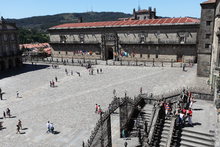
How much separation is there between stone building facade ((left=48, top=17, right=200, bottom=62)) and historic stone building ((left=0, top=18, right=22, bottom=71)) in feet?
44.6

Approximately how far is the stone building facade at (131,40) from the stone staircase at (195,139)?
107 ft

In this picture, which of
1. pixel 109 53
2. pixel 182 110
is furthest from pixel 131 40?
pixel 182 110

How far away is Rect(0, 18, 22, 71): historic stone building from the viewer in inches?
1757

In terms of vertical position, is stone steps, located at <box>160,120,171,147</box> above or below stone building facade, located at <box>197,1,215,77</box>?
below

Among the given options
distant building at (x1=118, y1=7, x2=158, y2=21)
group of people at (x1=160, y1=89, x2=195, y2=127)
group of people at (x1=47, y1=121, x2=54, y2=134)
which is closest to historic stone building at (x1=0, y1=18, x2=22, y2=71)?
group of people at (x1=47, y1=121, x2=54, y2=134)

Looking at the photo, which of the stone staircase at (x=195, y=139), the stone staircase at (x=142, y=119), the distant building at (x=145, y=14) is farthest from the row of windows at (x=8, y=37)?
the distant building at (x=145, y=14)

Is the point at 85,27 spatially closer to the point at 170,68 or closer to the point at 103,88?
the point at 170,68

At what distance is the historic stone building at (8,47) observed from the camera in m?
44.6

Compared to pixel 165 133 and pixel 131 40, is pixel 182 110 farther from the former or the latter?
pixel 131 40

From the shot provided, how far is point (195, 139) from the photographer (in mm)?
13008

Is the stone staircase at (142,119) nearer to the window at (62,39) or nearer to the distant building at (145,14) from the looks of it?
the window at (62,39)

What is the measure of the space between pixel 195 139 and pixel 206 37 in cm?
2022

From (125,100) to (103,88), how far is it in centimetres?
1273

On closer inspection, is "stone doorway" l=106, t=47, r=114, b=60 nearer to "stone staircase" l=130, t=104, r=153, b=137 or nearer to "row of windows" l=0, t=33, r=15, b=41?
"row of windows" l=0, t=33, r=15, b=41
